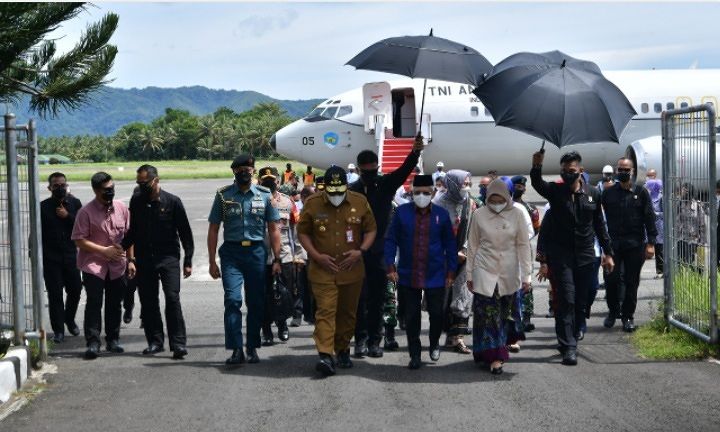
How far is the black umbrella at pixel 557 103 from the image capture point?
8719 millimetres

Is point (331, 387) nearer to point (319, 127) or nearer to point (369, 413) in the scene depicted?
point (369, 413)

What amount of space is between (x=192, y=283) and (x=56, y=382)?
278 inches

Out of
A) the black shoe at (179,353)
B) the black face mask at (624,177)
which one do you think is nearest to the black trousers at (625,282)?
the black face mask at (624,177)

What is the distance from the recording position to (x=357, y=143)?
26281 millimetres

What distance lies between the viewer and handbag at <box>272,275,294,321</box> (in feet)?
34.4

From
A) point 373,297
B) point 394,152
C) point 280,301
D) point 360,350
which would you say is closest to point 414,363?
point 360,350

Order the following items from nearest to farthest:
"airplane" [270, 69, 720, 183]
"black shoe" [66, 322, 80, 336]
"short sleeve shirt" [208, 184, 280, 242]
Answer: "short sleeve shirt" [208, 184, 280, 242], "black shoe" [66, 322, 80, 336], "airplane" [270, 69, 720, 183]

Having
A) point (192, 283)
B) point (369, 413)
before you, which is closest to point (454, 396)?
point (369, 413)

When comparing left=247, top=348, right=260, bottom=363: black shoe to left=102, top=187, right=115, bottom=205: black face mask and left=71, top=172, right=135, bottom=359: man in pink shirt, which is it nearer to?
left=71, top=172, right=135, bottom=359: man in pink shirt

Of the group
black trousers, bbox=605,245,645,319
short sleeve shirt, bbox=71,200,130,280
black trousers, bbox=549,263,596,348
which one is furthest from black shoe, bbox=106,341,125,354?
black trousers, bbox=605,245,645,319

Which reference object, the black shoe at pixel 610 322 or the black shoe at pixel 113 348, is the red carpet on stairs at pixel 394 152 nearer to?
the black shoe at pixel 610 322

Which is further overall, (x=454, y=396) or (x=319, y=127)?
(x=319, y=127)

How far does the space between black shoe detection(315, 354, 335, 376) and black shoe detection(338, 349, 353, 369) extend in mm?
346

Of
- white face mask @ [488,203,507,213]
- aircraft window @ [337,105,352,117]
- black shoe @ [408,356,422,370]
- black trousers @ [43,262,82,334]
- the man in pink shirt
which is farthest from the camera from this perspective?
aircraft window @ [337,105,352,117]
